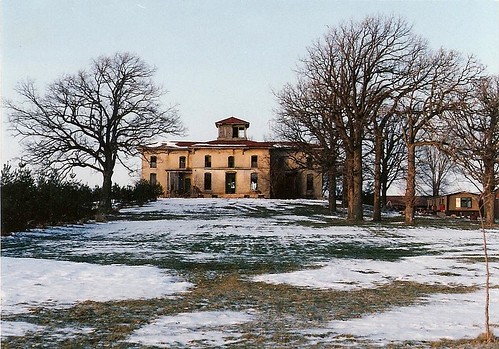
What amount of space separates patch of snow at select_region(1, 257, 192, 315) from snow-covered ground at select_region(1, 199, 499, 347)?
0.8 inches

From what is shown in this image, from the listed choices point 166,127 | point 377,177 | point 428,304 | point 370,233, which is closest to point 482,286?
point 428,304

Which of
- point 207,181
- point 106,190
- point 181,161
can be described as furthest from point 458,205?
point 106,190

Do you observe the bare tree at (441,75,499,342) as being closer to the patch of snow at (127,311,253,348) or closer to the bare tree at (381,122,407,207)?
the bare tree at (381,122,407,207)

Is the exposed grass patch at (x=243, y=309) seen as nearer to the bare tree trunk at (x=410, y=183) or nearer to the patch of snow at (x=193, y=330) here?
the patch of snow at (x=193, y=330)

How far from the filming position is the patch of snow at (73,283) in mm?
9875

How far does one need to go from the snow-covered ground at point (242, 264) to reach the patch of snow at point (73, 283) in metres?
0.02

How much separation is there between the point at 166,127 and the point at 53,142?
777 centimetres

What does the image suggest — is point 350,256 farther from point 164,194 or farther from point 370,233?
point 164,194

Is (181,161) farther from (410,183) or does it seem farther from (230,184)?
(410,183)

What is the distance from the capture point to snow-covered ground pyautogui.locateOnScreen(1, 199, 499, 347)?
8117mm

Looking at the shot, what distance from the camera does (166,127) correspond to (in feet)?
136

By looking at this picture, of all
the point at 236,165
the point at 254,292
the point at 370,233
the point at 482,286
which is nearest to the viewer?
the point at 254,292

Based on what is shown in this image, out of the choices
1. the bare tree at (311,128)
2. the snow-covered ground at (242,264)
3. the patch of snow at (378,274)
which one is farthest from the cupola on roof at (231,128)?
the patch of snow at (378,274)

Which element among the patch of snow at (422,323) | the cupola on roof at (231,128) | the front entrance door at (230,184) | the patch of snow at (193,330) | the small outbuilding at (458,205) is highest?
the cupola on roof at (231,128)
